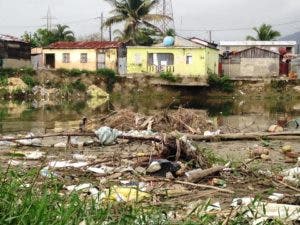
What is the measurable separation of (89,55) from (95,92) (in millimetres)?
5431

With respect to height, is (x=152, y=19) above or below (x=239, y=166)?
above

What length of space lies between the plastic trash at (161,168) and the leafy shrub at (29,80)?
33.5 m

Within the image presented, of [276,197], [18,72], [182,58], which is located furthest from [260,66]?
[276,197]

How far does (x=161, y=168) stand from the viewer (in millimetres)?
7828

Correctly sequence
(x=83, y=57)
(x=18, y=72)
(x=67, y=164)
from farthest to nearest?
(x=83, y=57) < (x=18, y=72) < (x=67, y=164)

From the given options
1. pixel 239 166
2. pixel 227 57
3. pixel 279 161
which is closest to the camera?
pixel 239 166

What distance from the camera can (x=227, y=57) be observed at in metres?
48.1

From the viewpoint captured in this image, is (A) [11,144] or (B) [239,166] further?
(A) [11,144]

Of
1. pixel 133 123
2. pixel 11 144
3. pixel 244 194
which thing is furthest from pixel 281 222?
pixel 133 123

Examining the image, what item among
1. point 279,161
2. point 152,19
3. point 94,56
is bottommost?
point 279,161

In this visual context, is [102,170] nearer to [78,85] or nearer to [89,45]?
[78,85]

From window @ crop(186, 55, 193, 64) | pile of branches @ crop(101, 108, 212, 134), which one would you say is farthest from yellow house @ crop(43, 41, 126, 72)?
pile of branches @ crop(101, 108, 212, 134)

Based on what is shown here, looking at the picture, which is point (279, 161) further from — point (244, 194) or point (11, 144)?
point (11, 144)

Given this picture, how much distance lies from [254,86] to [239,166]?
34794 millimetres
